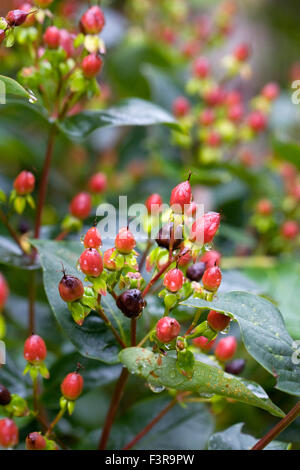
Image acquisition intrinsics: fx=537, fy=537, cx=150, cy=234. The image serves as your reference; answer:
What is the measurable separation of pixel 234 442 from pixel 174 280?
0.23m

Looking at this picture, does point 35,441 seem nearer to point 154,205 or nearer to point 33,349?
point 33,349

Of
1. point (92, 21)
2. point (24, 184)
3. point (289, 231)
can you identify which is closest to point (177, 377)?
point (24, 184)

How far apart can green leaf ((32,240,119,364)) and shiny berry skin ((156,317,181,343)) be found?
112mm

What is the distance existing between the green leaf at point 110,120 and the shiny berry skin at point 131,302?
274 millimetres

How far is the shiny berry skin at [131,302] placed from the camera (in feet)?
1.65

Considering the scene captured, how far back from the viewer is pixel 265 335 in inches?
20.8

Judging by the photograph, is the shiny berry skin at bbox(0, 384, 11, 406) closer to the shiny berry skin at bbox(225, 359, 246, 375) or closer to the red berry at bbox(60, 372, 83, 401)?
the red berry at bbox(60, 372, 83, 401)

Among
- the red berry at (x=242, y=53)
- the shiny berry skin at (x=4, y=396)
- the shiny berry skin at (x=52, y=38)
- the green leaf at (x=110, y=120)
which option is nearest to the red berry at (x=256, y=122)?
the red berry at (x=242, y=53)

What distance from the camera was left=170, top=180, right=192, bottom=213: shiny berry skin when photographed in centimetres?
53

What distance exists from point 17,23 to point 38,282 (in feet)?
1.68

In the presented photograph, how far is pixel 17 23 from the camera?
53 cm

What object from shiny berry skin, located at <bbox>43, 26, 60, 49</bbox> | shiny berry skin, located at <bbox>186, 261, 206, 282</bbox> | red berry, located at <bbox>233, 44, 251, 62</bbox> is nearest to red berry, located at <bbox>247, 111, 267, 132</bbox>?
red berry, located at <bbox>233, 44, 251, 62</bbox>

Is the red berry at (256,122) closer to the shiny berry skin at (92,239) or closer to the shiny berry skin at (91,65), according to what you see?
the shiny berry skin at (91,65)

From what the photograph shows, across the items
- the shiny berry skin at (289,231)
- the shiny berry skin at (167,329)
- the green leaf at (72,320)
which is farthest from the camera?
the shiny berry skin at (289,231)
